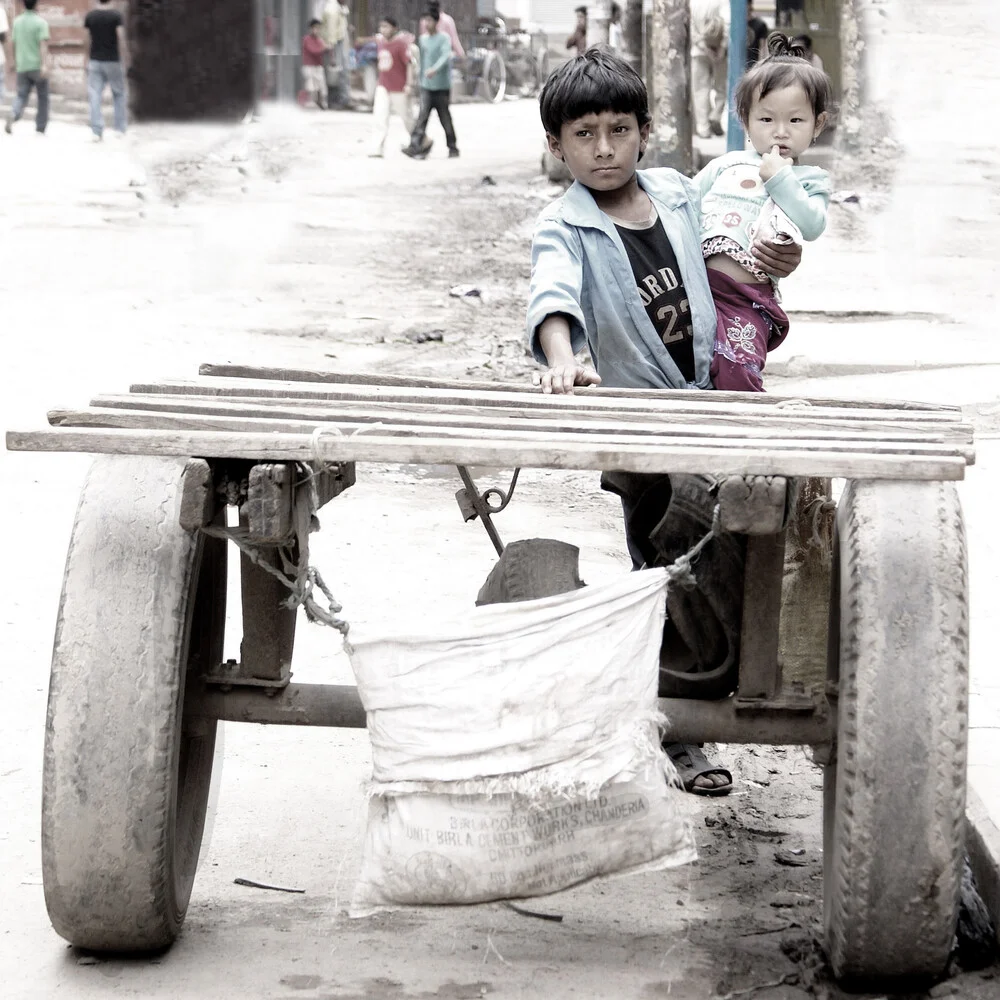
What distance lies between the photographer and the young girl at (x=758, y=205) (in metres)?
3.43

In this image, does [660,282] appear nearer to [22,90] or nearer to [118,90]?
[118,90]

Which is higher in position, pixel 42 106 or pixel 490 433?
pixel 42 106

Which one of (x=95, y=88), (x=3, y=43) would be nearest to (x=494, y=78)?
(x=3, y=43)

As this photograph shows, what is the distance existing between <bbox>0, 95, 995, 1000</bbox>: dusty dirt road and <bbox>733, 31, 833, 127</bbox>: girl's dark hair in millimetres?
1599

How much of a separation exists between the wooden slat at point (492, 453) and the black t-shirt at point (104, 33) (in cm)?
1915

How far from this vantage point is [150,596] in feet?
8.18

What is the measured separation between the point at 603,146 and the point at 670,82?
9.55m

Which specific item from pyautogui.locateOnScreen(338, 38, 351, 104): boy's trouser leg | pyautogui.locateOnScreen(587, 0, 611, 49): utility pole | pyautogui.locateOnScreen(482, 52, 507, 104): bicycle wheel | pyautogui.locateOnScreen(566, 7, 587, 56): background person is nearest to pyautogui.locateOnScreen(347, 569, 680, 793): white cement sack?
pyautogui.locateOnScreen(587, 0, 611, 49): utility pole

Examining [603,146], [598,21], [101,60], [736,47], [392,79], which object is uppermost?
[598,21]

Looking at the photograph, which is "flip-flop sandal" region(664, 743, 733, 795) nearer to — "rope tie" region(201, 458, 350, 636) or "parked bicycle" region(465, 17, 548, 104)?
"rope tie" region(201, 458, 350, 636)

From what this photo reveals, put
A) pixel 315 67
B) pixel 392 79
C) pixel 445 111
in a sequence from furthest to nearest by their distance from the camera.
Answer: pixel 315 67
pixel 392 79
pixel 445 111

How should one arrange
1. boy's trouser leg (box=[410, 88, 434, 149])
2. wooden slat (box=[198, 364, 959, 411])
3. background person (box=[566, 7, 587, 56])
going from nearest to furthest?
wooden slat (box=[198, 364, 959, 411]) < boy's trouser leg (box=[410, 88, 434, 149]) < background person (box=[566, 7, 587, 56])

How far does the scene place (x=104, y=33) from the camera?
66.8ft

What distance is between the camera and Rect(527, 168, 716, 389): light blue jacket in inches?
130
